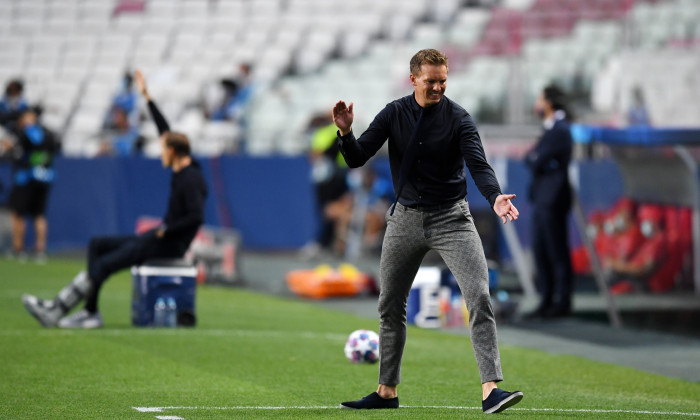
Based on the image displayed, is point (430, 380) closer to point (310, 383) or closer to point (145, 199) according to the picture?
point (310, 383)

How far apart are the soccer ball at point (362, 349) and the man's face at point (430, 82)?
307 centimetres

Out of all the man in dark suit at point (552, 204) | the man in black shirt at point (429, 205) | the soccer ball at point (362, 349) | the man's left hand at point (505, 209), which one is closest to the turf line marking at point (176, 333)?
the soccer ball at point (362, 349)

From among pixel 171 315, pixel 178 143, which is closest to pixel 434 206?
pixel 178 143

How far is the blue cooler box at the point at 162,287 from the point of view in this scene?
11125mm

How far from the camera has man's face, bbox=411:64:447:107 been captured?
6676 mm

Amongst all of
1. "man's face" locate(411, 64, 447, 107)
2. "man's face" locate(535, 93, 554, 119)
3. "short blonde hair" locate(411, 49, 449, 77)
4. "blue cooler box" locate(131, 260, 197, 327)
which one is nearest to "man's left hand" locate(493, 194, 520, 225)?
"man's face" locate(411, 64, 447, 107)

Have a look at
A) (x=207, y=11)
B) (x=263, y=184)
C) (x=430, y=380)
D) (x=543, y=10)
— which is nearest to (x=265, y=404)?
(x=430, y=380)

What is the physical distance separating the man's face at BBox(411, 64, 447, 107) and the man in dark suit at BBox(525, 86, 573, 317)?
6139 mm

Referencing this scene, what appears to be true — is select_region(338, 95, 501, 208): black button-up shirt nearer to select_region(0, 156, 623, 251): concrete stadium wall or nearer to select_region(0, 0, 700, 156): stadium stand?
select_region(0, 0, 700, 156): stadium stand

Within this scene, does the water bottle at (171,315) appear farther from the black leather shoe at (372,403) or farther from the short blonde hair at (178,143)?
the black leather shoe at (372,403)

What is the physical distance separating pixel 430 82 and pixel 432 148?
0.38 meters

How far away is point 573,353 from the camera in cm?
1053

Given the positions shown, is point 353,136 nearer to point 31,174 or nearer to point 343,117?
point 343,117

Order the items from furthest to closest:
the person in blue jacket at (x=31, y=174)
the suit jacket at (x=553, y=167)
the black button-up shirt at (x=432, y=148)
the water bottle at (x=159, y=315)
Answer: the person in blue jacket at (x=31, y=174) < the suit jacket at (x=553, y=167) < the water bottle at (x=159, y=315) < the black button-up shirt at (x=432, y=148)
